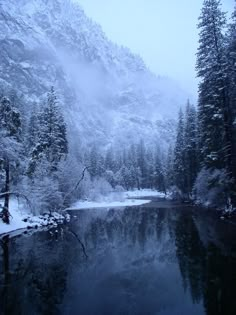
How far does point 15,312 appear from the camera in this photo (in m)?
9.73

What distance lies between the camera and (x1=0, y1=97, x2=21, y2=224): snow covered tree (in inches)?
838

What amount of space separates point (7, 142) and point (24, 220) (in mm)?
11038

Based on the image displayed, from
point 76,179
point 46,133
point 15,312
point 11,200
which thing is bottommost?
point 15,312

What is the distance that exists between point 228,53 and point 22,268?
2301 centimetres

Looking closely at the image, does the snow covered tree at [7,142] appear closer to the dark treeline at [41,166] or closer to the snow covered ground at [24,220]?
the dark treeline at [41,166]

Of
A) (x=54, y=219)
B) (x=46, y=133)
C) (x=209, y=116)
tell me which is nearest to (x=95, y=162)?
(x=46, y=133)

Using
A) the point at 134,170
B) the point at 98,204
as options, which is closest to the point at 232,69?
the point at 98,204

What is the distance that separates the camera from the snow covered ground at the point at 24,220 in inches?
1008

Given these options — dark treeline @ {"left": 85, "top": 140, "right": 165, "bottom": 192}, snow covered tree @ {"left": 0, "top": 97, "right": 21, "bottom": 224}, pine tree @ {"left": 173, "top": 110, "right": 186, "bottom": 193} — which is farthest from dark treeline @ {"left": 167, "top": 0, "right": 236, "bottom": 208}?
dark treeline @ {"left": 85, "top": 140, "right": 165, "bottom": 192}

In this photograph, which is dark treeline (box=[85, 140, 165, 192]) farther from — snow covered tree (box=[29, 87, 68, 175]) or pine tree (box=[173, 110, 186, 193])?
snow covered tree (box=[29, 87, 68, 175])

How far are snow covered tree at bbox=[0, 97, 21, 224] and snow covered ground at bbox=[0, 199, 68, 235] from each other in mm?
1007

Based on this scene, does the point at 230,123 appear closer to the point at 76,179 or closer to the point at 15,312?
the point at 15,312

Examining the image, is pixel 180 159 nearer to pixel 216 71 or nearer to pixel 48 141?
pixel 48 141

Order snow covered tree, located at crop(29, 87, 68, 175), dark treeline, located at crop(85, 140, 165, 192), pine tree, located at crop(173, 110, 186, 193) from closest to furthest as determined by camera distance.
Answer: snow covered tree, located at crop(29, 87, 68, 175) < pine tree, located at crop(173, 110, 186, 193) < dark treeline, located at crop(85, 140, 165, 192)
